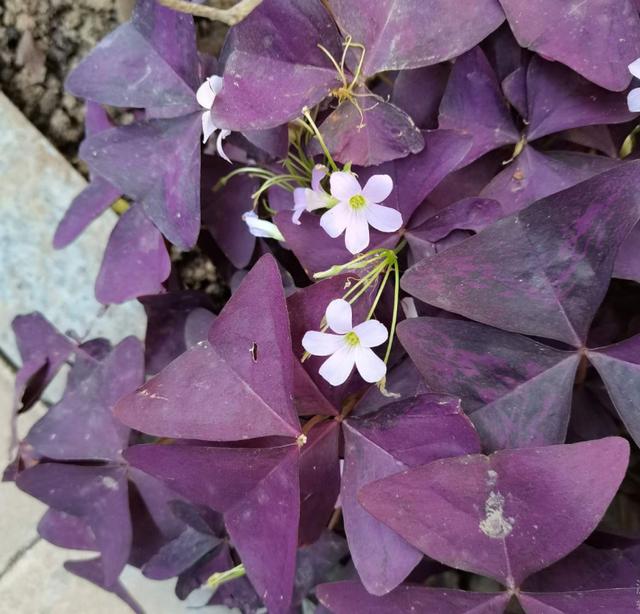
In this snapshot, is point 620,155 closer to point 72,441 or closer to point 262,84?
point 262,84

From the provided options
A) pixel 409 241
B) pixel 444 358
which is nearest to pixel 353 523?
pixel 444 358

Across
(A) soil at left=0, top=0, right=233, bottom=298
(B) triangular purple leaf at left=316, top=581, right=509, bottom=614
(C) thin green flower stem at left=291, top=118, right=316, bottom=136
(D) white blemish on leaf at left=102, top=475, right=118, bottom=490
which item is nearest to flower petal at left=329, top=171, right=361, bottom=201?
(C) thin green flower stem at left=291, top=118, right=316, bottom=136

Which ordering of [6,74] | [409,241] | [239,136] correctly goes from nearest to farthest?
1. [409,241]
2. [239,136]
3. [6,74]

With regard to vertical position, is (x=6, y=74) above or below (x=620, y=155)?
above

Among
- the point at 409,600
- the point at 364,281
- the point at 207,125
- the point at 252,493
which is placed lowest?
the point at 409,600

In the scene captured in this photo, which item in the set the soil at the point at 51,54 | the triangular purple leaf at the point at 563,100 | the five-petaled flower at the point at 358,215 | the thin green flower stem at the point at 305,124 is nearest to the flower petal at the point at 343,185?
the five-petaled flower at the point at 358,215

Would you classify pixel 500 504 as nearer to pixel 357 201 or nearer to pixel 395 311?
pixel 395 311

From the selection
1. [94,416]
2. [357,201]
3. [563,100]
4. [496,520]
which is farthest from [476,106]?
[94,416]
